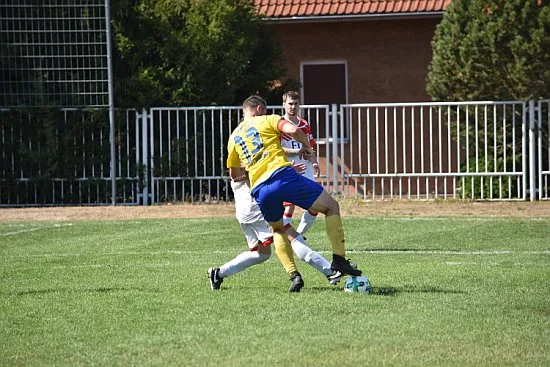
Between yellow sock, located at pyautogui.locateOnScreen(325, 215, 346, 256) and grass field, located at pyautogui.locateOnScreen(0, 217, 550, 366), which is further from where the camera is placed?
yellow sock, located at pyautogui.locateOnScreen(325, 215, 346, 256)

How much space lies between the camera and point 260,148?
11016 mm

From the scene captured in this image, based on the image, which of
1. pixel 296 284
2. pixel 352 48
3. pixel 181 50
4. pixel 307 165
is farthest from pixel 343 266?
pixel 352 48

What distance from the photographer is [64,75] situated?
23.8 metres

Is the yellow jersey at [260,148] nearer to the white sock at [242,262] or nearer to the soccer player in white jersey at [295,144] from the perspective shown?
the white sock at [242,262]

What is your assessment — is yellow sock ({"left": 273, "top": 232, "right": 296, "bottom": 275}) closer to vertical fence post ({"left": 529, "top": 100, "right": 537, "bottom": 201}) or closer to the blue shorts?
the blue shorts

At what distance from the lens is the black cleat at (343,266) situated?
10.8 meters

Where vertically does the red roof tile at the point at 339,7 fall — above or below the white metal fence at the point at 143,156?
above

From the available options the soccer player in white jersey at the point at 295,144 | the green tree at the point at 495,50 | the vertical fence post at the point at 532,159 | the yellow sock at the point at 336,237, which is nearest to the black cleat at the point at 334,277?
the yellow sock at the point at 336,237

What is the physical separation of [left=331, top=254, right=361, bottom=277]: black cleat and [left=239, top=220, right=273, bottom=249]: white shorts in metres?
0.74

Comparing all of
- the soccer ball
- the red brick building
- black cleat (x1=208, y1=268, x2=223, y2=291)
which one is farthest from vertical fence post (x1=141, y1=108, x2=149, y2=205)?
the soccer ball

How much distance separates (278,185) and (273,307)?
1243 mm

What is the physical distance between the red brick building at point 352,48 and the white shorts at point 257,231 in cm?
1481

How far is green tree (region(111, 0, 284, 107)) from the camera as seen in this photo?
23.7 meters

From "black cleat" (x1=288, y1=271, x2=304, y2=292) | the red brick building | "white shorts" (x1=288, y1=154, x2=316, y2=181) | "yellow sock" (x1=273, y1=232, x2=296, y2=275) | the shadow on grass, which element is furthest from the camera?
the red brick building
